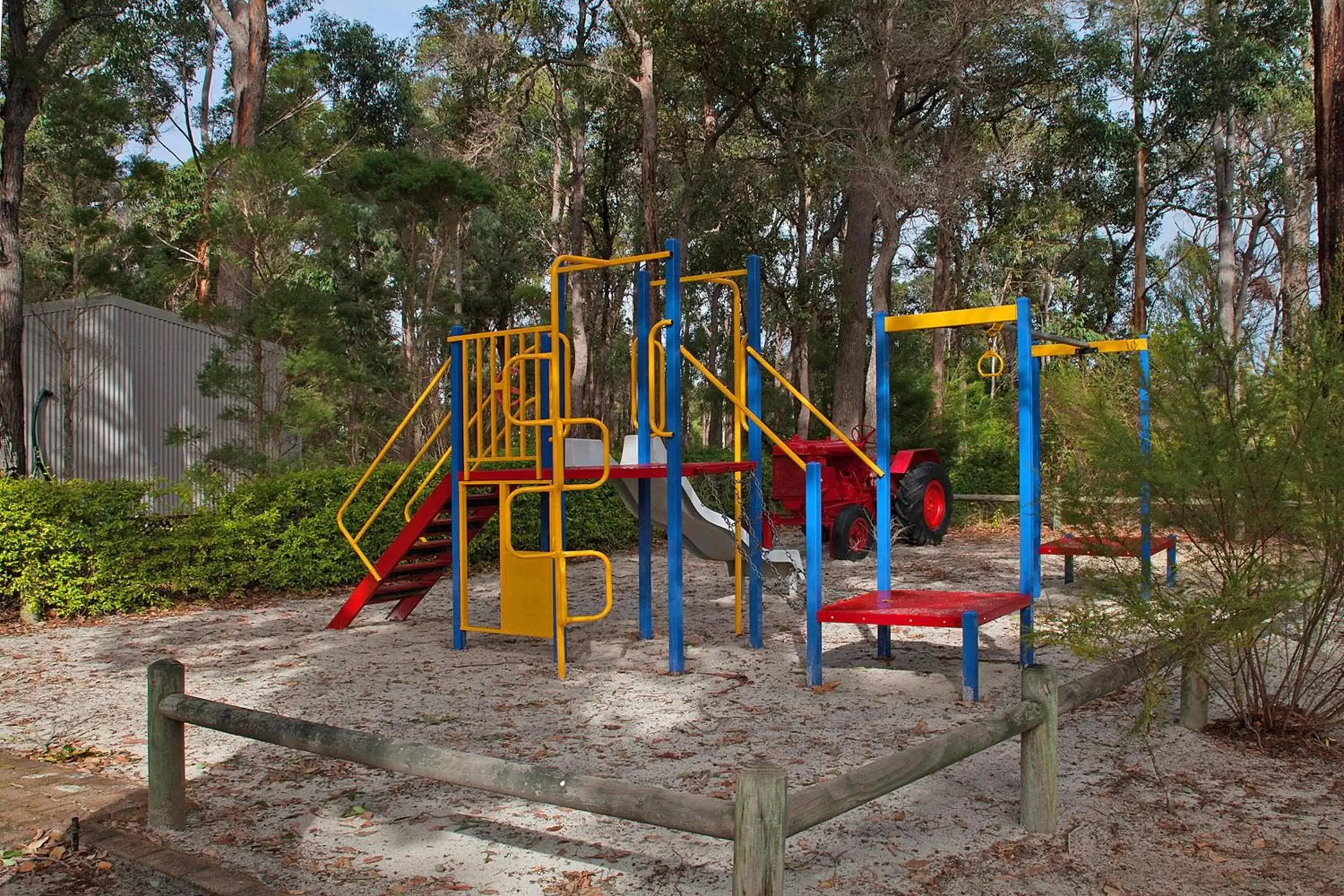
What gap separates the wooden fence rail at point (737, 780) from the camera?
283 centimetres

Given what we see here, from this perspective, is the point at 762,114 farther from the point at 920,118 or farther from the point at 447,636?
the point at 447,636

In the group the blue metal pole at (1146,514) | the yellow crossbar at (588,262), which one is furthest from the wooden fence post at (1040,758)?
the yellow crossbar at (588,262)

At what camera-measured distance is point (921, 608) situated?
626 centimetres

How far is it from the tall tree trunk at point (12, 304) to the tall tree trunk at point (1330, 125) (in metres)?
12.0

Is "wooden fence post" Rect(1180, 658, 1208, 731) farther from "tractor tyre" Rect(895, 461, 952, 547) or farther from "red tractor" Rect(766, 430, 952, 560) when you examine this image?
"tractor tyre" Rect(895, 461, 952, 547)

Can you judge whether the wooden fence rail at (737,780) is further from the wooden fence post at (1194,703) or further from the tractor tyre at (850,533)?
the tractor tyre at (850,533)

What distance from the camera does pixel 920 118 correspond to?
22078 mm

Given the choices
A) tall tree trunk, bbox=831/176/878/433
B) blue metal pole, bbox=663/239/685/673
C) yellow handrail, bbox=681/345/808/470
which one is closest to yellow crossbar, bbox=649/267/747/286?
blue metal pole, bbox=663/239/685/673

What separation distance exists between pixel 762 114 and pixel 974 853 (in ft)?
68.2

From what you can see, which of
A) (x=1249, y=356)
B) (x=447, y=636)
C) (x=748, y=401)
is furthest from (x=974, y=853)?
(x=447, y=636)

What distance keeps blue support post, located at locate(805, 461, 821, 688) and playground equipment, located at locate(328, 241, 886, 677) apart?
2 cm

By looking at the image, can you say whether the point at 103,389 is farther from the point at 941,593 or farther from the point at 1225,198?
the point at 1225,198

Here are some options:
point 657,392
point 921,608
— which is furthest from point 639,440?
point 921,608

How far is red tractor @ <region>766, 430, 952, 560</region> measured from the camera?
13273mm
